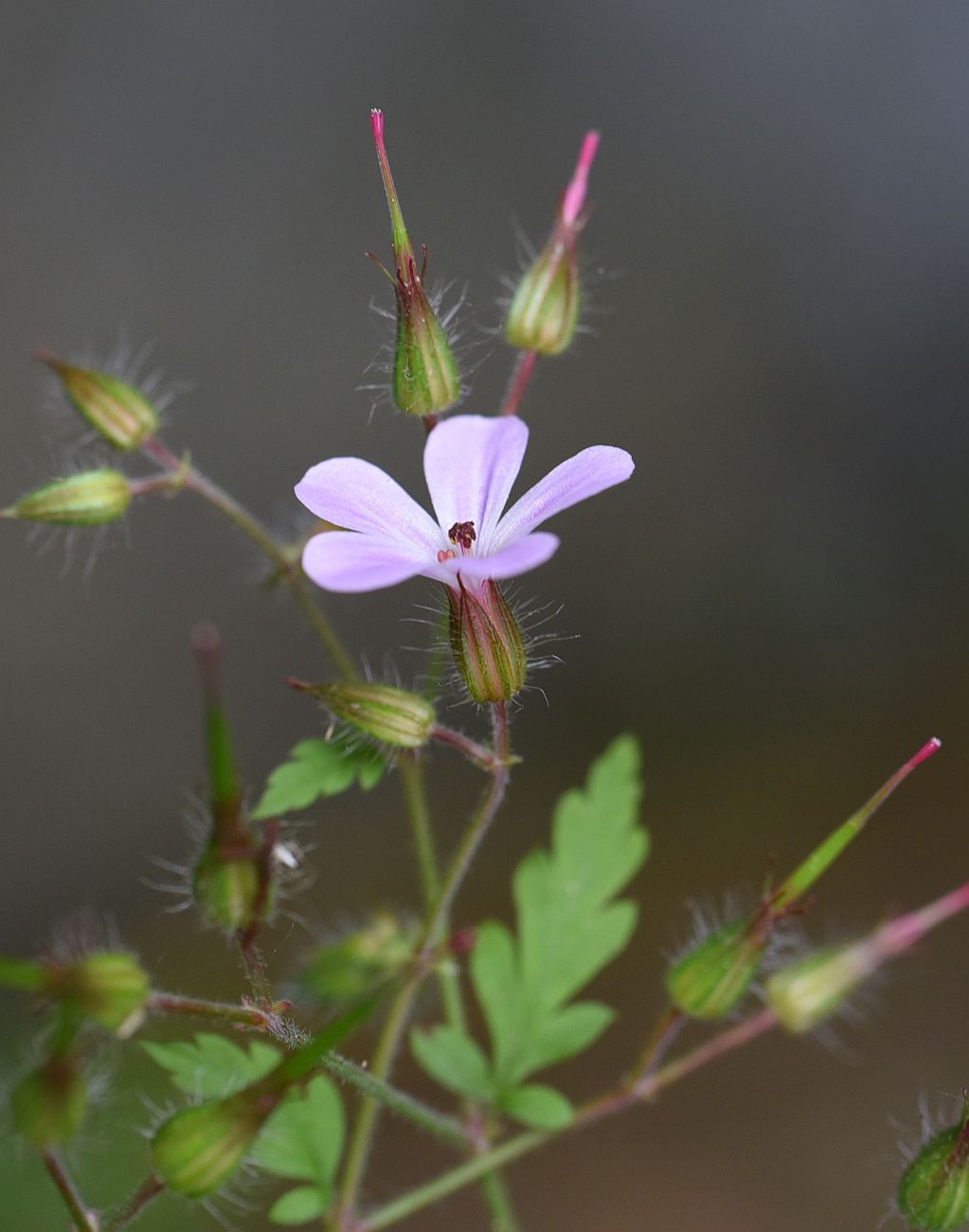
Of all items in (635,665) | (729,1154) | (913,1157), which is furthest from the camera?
(635,665)

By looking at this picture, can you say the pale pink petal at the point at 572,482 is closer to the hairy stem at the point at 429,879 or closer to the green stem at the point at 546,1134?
the hairy stem at the point at 429,879

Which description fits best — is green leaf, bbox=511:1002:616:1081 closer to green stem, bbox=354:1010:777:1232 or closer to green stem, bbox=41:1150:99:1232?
green stem, bbox=354:1010:777:1232

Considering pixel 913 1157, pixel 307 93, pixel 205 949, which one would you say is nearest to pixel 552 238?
pixel 913 1157

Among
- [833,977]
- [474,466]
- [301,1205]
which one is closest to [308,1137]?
[301,1205]

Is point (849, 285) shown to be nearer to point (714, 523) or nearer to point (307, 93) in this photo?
point (714, 523)

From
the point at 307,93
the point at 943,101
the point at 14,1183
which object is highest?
the point at 943,101

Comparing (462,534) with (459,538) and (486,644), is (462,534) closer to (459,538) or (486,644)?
(459,538)
